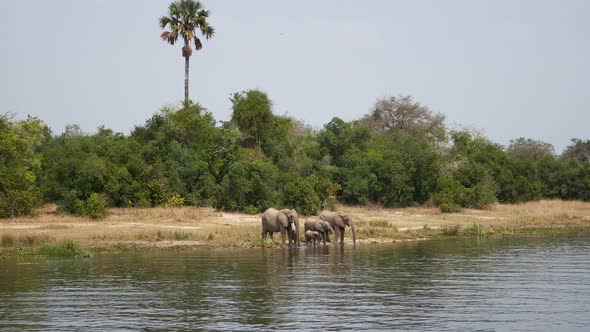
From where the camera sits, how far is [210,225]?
1763 inches

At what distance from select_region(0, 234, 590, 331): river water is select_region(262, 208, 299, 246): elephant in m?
2.65

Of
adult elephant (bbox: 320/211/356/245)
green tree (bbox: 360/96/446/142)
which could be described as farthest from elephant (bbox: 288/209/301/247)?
green tree (bbox: 360/96/446/142)

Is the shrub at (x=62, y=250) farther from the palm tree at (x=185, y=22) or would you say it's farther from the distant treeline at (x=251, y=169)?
the palm tree at (x=185, y=22)

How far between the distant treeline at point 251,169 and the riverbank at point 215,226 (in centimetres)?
163

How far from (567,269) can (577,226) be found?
86.3 feet

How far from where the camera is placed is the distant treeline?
49.2m

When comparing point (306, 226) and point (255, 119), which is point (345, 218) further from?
point (255, 119)

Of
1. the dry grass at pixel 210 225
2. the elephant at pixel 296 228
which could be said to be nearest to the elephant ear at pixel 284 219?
the elephant at pixel 296 228

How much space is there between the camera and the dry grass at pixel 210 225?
38.2 metres

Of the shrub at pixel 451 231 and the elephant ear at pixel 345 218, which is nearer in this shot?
the elephant ear at pixel 345 218

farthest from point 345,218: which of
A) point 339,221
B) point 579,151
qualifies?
point 579,151

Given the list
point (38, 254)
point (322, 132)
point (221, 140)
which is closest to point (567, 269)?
point (38, 254)

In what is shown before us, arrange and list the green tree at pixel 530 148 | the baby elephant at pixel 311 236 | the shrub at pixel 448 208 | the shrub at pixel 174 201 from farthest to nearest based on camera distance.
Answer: the green tree at pixel 530 148 < the shrub at pixel 448 208 < the shrub at pixel 174 201 < the baby elephant at pixel 311 236

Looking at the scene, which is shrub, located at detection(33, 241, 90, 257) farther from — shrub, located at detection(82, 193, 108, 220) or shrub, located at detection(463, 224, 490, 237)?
shrub, located at detection(463, 224, 490, 237)
